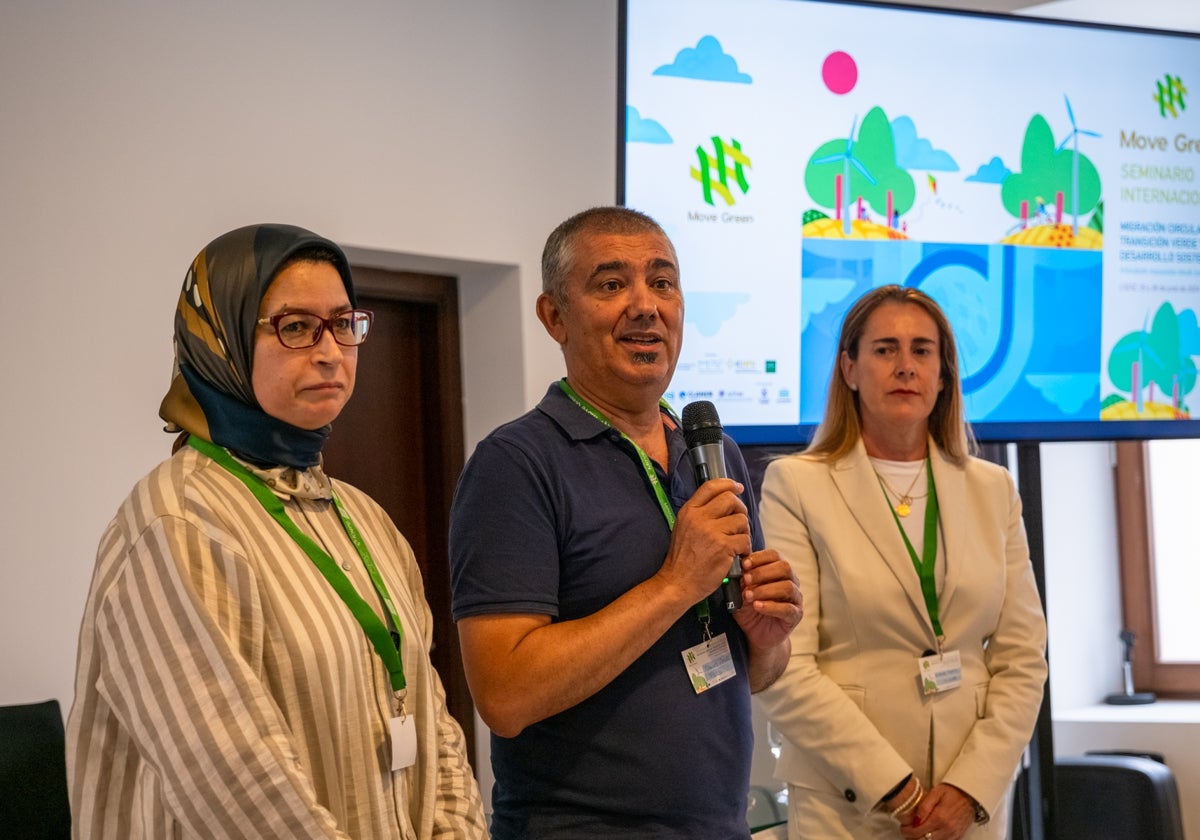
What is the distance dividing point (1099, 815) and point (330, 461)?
2.85 m

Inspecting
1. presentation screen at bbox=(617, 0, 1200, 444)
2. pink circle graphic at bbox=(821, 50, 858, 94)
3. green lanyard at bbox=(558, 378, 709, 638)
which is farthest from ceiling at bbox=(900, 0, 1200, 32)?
→ green lanyard at bbox=(558, 378, 709, 638)

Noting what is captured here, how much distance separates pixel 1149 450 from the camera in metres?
5.07

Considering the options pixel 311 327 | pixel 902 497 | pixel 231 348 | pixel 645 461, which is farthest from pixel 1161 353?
pixel 231 348

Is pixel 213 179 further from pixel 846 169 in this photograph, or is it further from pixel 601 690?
pixel 601 690

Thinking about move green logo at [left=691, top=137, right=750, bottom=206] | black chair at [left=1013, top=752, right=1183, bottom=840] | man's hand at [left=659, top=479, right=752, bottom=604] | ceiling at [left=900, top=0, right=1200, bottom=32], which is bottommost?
black chair at [left=1013, top=752, right=1183, bottom=840]

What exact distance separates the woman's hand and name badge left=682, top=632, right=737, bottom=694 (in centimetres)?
86

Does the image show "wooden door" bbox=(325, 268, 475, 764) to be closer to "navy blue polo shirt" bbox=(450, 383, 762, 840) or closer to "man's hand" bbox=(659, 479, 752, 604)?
"navy blue polo shirt" bbox=(450, 383, 762, 840)

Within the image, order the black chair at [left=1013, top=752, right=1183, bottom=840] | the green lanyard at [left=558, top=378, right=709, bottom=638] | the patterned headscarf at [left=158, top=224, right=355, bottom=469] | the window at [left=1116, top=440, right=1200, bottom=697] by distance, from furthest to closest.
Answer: the window at [left=1116, top=440, right=1200, bottom=697], the black chair at [left=1013, top=752, right=1183, bottom=840], the green lanyard at [left=558, top=378, right=709, bottom=638], the patterned headscarf at [left=158, top=224, right=355, bottom=469]

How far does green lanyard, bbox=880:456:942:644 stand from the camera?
104 inches

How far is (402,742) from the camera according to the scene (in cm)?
161

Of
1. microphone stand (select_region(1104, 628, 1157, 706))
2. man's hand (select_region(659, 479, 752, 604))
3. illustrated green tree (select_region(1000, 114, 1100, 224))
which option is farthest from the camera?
microphone stand (select_region(1104, 628, 1157, 706))

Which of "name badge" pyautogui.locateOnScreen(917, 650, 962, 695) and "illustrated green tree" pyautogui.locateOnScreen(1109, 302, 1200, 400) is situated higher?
"illustrated green tree" pyautogui.locateOnScreen(1109, 302, 1200, 400)

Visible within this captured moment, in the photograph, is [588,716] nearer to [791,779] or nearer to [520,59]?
[791,779]

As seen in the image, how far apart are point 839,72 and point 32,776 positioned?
9.06 ft
